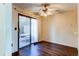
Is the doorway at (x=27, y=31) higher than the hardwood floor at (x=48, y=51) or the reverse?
higher

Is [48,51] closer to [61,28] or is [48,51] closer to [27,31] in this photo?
[27,31]

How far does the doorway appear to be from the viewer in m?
4.86

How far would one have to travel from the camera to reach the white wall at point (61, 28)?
16.7ft

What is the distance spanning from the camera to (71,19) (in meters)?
5.22

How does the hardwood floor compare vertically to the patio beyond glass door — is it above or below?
below

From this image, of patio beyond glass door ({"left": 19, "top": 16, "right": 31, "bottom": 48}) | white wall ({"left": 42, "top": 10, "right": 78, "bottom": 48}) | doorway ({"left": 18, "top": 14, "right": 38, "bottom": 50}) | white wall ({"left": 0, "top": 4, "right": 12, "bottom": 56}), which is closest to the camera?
white wall ({"left": 0, "top": 4, "right": 12, "bottom": 56})

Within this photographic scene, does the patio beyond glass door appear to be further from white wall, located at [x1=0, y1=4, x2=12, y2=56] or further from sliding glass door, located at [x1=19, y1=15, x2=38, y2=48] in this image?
white wall, located at [x1=0, y1=4, x2=12, y2=56]

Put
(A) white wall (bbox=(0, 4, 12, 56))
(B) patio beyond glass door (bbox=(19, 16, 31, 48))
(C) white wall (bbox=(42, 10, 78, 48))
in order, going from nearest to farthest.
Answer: (A) white wall (bbox=(0, 4, 12, 56))
(B) patio beyond glass door (bbox=(19, 16, 31, 48))
(C) white wall (bbox=(42, 10, 78, 48))

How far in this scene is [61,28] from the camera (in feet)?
19.1

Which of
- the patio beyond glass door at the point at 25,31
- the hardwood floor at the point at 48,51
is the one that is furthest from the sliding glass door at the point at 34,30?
the hardwood floor at the point at 48,51

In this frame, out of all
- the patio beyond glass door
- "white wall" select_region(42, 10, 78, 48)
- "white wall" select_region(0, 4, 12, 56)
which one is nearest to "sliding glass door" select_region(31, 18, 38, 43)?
the patio beyond glass door

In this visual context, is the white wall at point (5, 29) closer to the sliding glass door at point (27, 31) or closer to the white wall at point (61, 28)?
the sliding glass door at point (27, 31)

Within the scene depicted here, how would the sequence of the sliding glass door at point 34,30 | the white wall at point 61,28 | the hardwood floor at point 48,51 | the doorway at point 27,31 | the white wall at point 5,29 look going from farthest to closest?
the sliding glass door at point 34,30
the white wall at point 61,28
the doorway at point 27,31
the hardwood floor at point 48,51
the white wall at point 5,29

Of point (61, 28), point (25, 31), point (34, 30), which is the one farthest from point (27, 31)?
point (61, 28)
